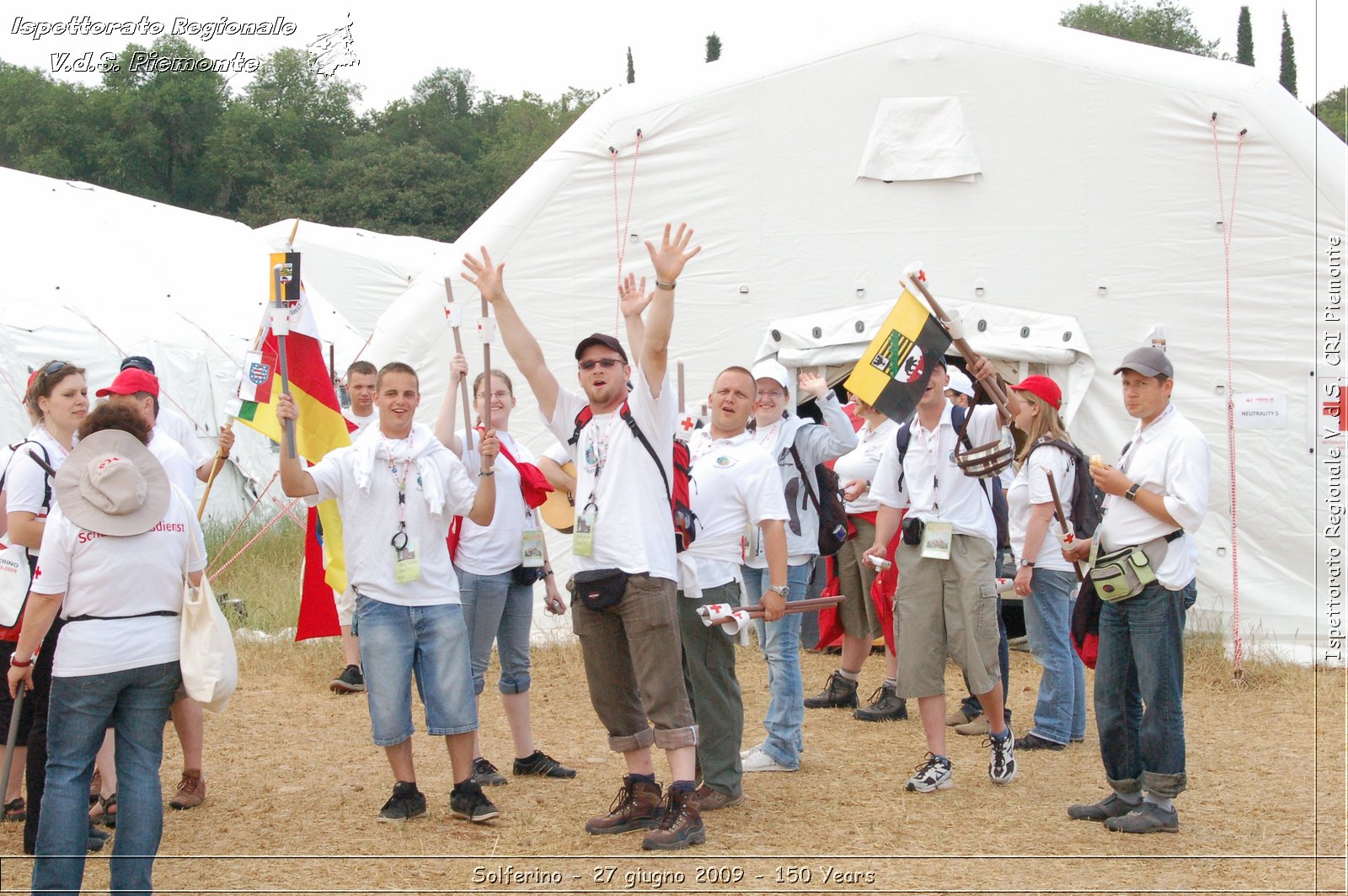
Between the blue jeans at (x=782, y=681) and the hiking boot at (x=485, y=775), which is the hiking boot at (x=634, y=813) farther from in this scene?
the blue jeans at (x=782, y=681)

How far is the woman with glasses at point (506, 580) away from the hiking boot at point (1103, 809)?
85.5 inches

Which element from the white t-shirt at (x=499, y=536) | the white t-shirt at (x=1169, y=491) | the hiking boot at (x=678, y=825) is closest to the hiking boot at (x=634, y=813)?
the hiking boot at (x=678, y=825)

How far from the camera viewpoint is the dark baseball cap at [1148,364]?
4.86m

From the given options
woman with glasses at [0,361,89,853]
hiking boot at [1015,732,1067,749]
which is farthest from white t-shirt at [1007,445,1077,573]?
woman with glasses at [0,361,89,853]

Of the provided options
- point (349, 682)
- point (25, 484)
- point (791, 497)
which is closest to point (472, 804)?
point (25, 484)

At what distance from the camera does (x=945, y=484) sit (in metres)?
5.64

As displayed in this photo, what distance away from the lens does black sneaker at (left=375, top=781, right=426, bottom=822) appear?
5152 millimetres

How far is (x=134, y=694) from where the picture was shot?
158 inches

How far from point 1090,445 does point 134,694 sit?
6.69m

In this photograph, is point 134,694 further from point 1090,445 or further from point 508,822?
point 1090,445

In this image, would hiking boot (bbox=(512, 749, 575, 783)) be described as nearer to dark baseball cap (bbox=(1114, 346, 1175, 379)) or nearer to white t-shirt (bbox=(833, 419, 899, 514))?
white t-shirt (bbox=(833, 419, 899, 514))

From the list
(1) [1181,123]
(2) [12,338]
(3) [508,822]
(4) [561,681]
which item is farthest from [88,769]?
(2) [12,338]

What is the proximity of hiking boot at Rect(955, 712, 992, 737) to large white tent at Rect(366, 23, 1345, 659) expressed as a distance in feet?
8.88

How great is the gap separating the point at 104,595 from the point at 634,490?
175 cm
